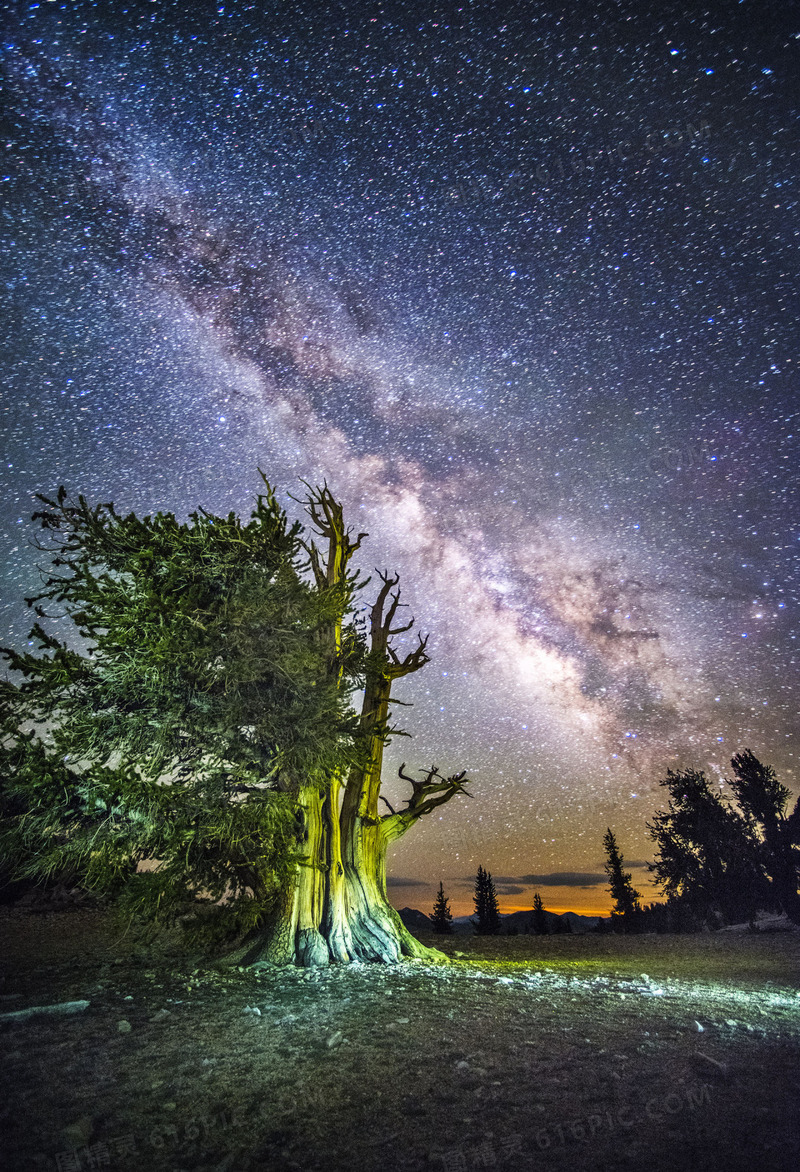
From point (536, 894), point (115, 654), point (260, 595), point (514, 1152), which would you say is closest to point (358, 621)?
point (260, 595)

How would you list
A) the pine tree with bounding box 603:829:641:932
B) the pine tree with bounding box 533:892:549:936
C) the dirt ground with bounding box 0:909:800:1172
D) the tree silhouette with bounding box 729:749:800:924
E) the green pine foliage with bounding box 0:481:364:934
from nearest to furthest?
the dirt ground with bounding box 0:909:800:1172 < the green pine foliage with bounding box 0:481:364:934 < the tree silhouette with bounding box 729:749:800:924 < the pine tree with bounding box 603:829:641:932 < the pine tree with bounding box 533:892:549:936

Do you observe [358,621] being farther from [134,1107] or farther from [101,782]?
[134,1107]

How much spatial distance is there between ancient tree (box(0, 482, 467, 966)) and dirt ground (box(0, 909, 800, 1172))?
1.51 m

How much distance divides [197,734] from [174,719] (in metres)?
0.58

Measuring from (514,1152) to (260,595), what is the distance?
7465 mm

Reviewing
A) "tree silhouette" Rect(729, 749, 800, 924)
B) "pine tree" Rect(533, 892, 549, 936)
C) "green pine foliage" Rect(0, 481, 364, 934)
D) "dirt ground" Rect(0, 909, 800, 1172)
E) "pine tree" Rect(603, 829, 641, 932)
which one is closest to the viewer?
"dirt ground" Rect(0, 909, 800, 1172)

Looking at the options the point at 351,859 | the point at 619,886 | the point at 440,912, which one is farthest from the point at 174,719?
the point at 440,912

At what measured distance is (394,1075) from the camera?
413cm

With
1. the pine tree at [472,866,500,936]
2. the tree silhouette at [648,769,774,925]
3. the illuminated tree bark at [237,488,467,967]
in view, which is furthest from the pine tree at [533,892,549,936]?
the illuminated tree bark at [237,488,467,967]

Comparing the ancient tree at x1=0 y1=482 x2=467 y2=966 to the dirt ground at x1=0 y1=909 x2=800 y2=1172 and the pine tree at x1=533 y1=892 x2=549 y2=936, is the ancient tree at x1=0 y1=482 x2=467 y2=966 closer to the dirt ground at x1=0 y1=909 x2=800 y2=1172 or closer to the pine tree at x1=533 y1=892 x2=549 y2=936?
the dirt ground at x1=0 y1=909 x2=800 y2=1172

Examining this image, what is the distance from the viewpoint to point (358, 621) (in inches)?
494

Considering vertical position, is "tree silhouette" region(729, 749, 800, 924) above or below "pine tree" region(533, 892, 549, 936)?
above

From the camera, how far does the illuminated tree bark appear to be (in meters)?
9.66

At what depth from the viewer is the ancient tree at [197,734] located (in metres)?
7.80
